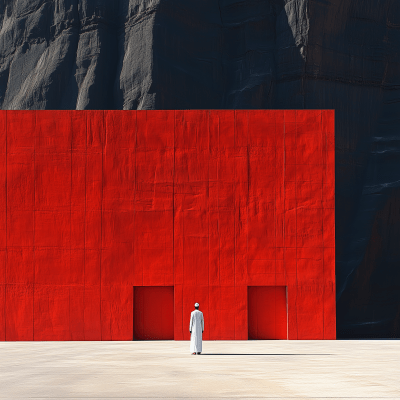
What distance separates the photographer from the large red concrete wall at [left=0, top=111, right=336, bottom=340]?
1827 cm

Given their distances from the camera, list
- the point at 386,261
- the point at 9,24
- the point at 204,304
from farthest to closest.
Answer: the point at 9,24
the point at 386,261
the point at 204,304

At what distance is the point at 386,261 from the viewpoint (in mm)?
30547

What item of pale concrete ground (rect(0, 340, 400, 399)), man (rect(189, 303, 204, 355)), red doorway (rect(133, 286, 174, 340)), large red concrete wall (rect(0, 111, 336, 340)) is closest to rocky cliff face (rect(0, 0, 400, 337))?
large red concrete wall (rect(0, 111, 336, 340))

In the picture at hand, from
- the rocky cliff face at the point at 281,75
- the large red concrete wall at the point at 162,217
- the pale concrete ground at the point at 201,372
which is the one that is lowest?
the pale concrete ground at the point at 201,372

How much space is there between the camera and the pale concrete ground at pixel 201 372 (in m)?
7.96

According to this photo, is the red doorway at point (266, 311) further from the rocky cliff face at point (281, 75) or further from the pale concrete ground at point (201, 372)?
the rocky cliff face at point (281, 75)

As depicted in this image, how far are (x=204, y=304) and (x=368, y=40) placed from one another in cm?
2225

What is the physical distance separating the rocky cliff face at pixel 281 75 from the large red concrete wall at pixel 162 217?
12.7m

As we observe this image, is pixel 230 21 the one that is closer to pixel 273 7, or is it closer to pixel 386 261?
pixel 273 7

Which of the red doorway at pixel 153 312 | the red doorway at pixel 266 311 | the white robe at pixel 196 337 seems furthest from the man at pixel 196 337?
the red doorway at pixel 266 311

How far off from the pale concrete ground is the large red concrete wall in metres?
2.38

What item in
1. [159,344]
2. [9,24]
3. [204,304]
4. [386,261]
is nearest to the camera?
[159,344]

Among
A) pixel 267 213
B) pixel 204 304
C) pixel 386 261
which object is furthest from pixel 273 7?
pixel 204 304

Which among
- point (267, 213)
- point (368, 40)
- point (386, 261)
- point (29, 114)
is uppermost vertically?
point (368, 40)
